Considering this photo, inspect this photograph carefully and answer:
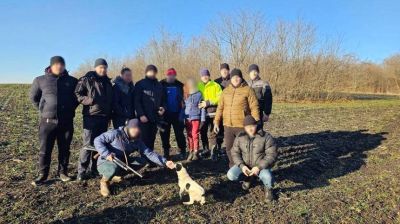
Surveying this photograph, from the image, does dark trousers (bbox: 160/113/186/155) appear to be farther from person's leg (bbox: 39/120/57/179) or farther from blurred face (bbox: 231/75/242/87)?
person's leg (bbox: 39/120/57/179)

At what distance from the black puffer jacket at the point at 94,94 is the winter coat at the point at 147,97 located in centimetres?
67

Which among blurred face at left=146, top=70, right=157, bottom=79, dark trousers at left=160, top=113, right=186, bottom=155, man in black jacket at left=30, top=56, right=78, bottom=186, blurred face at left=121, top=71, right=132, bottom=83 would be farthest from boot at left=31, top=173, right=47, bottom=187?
blurred face at left=146, top=70, right=157, bottom=79

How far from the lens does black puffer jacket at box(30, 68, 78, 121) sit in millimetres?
5977

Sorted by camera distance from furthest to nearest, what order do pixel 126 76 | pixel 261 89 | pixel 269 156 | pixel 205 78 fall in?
1. pixel 205 78
2. pixel 261 89
3. pixel 126 76
4. pixel 269 156

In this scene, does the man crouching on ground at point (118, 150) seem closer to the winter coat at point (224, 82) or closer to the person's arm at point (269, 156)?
the person's arm at point (269, 156)

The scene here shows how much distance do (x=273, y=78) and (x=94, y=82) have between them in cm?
2397

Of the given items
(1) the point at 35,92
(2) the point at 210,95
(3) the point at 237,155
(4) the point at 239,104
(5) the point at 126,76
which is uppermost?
(5) the point at 126,76

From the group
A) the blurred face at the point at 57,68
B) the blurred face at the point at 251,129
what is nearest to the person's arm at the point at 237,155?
the blurred face at the point at 251,129

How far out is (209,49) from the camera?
30.3 metres

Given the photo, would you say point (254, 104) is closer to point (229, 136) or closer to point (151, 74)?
point (229, 136)

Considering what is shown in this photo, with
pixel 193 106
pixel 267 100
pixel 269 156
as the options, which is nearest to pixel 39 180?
pixel 193 106

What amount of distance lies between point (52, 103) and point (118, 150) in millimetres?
1271

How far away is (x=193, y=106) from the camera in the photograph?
764 centimetres

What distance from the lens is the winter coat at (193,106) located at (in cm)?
765
